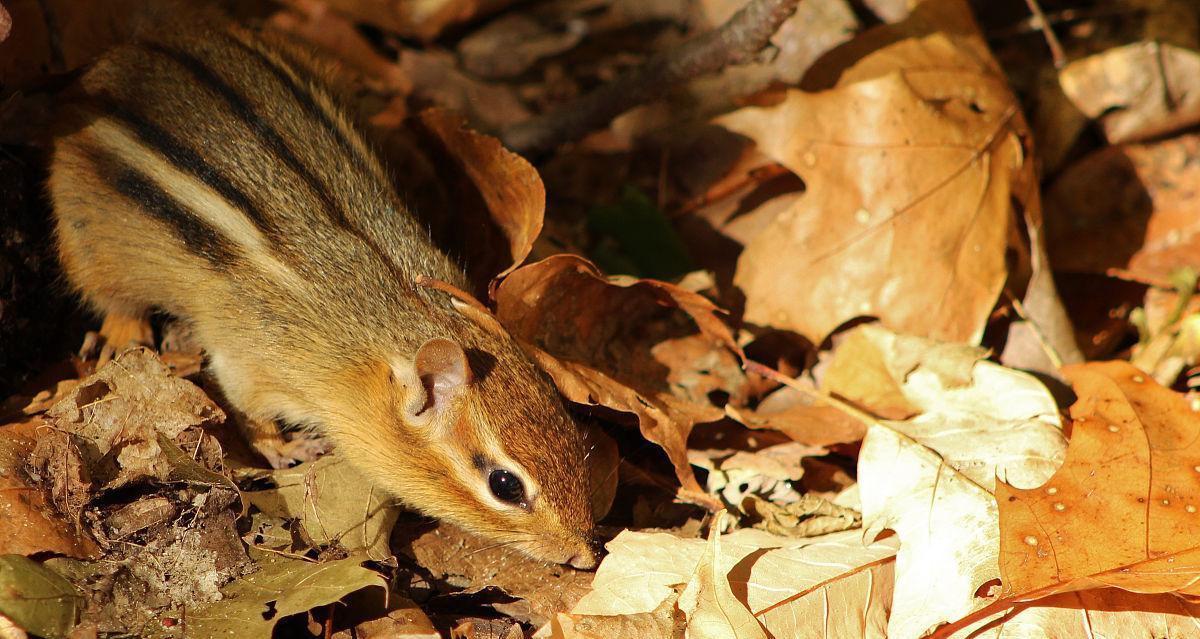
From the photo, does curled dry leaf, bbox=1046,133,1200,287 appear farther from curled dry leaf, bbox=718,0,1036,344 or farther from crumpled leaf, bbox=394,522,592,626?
crumpled leaf, bbox=394,522,592,626

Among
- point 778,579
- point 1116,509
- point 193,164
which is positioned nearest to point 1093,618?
point 1116,509

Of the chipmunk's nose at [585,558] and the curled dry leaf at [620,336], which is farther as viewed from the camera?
the curled dry leaf at [620,336]

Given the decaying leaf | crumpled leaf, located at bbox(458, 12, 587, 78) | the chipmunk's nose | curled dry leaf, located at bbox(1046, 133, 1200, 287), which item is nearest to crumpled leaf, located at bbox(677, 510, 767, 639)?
the chipmunk's nose

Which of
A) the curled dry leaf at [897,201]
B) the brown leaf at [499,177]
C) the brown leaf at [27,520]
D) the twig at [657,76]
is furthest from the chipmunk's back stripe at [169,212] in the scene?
the curled dry leaf at [897,201]

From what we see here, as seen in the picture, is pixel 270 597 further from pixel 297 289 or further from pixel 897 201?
pixel 897 201

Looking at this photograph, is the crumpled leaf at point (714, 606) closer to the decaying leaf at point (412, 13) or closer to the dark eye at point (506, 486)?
the dark eye at point (506, 486)
